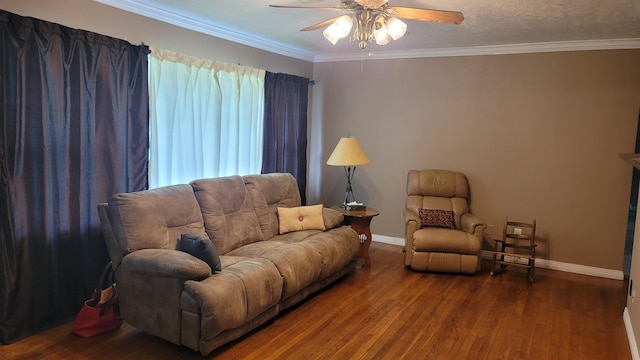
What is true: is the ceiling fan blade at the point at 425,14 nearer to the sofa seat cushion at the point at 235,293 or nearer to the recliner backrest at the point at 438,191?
the sofa seat cushion at the point at 235,293

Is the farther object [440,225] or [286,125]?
[286,125]

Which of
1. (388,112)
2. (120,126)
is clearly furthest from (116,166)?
(388,112)

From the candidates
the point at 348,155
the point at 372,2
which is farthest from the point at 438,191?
the point at 372,2

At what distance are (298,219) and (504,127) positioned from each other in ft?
8.58

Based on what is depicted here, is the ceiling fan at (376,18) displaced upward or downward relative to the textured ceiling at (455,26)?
downward

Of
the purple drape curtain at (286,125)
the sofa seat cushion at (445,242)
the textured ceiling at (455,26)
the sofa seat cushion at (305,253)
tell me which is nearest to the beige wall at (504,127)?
the textured ceiling at (455,26)

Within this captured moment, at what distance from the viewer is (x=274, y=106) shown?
5250 mm

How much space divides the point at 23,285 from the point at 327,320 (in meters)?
2.14

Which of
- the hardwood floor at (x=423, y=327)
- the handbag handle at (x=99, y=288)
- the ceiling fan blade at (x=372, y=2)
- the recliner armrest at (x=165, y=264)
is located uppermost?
the ceiling fan blade at (x=372, y=2)

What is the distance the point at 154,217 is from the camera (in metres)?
3.22

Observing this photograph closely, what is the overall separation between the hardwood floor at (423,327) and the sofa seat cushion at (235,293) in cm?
24

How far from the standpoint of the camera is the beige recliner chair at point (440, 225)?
4.53 meters

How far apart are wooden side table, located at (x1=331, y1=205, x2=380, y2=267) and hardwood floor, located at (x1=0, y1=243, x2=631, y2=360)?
12.1 inches

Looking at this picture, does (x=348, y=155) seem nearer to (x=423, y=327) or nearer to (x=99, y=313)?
(x=423, y=327)
